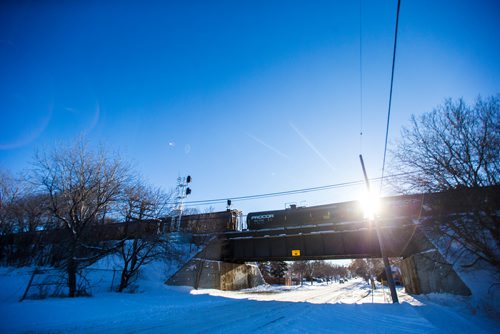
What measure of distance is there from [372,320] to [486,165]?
30.3 feet

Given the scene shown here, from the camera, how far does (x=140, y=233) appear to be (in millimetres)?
18078

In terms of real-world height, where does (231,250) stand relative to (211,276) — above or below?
above

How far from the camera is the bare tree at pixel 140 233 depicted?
58.1 ft

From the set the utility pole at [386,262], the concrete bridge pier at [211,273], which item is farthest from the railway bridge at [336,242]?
the utility pole at [386,262]

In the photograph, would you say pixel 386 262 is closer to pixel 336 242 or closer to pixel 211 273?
pixel 336 242

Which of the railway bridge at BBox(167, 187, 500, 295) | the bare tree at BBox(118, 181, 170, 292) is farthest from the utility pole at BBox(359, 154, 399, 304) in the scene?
the bare tree at BBox(118, 181, 170, 292)

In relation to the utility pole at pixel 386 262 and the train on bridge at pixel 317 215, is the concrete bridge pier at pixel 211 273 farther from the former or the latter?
the utility pole at pixel 386 262

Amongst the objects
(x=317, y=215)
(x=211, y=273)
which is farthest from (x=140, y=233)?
(x=317, y=215)

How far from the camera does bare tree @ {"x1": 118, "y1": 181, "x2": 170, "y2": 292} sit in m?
17.7

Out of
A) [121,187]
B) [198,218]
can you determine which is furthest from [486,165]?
[198,218]

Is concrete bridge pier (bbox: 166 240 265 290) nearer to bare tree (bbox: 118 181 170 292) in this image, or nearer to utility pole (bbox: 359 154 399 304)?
bare tree (bbox: 118 181 170 292)

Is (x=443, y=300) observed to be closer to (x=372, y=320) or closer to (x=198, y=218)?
(x=372, y=320)

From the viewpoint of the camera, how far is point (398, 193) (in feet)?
43.0

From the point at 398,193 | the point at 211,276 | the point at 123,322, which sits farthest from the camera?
the point at 211,276
